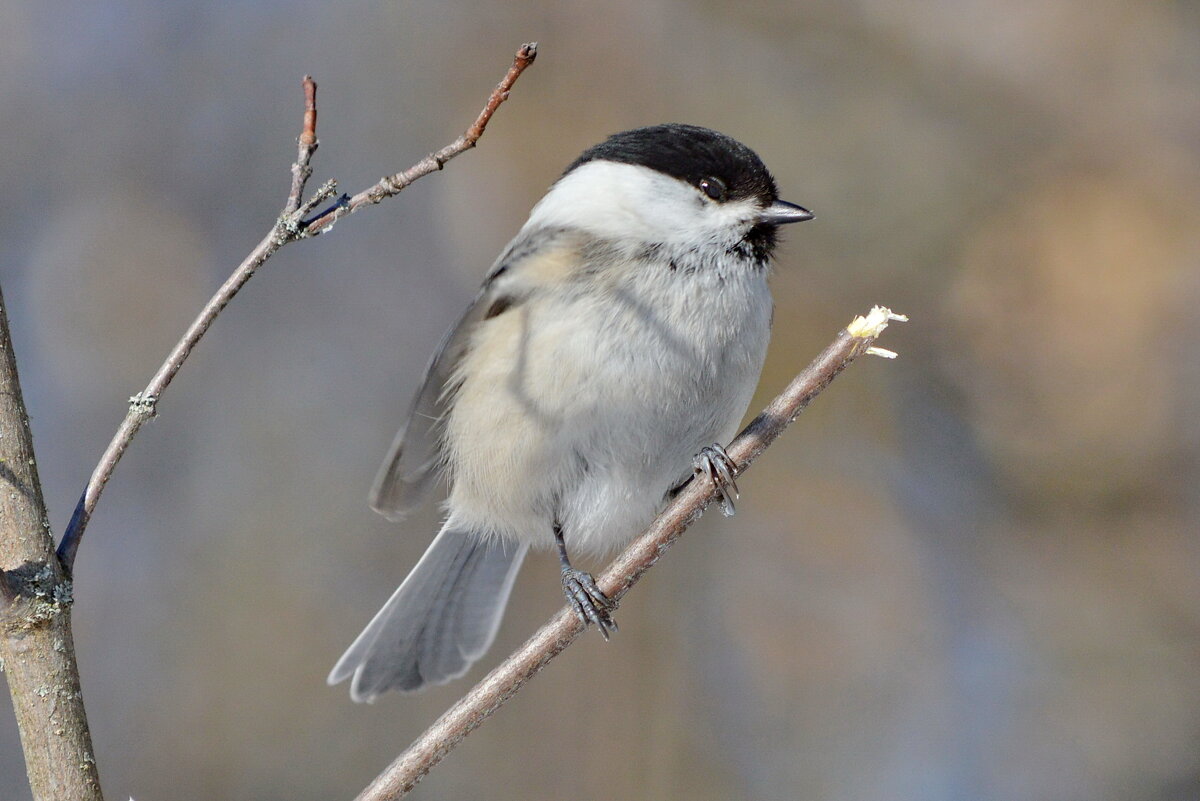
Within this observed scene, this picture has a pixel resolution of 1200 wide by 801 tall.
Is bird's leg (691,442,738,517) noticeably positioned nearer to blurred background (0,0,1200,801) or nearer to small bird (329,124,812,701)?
small bird (329,124,812,701)

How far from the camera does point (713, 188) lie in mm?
2209

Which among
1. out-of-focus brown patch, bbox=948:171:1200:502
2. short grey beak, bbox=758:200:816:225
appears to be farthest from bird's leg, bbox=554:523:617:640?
out-of-focus brown patch, bbox=948:171:1200:502

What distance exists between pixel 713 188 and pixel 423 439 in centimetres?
94

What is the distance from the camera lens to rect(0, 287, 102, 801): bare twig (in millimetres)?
1145

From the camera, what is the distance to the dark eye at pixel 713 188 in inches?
86.7

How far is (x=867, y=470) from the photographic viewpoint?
3248 mm

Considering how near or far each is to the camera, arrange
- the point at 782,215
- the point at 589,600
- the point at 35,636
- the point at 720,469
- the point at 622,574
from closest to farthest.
Answer: the point at 35,636
the point at 622,574
the point at 720,469
the point at 589,600
the point at 782,215

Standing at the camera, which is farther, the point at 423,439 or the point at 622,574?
the point at 423,439

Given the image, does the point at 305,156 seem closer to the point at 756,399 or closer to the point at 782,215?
the point at 782,215

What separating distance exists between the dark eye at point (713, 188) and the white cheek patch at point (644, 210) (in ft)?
0.05

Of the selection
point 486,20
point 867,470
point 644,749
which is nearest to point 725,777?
point 644,749

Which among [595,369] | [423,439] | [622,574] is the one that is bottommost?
[423,439]

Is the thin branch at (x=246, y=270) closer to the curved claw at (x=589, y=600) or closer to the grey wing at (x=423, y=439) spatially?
the curved claw at (x=589, y=600)

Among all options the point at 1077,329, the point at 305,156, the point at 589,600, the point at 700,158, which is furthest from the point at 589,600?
the point at 1077,329
